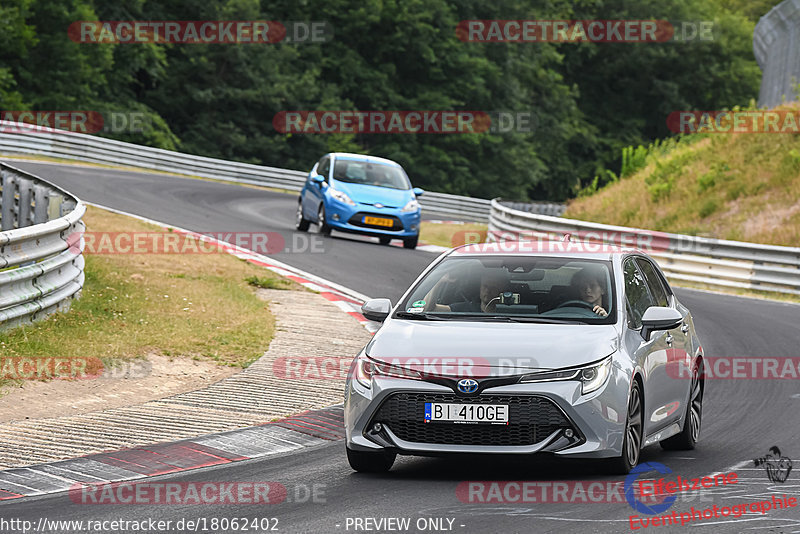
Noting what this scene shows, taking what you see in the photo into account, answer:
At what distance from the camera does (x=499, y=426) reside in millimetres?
7273

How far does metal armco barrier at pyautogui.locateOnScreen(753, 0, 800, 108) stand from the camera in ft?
124

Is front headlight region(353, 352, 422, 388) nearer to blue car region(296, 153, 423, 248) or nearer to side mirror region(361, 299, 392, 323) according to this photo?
side mirror region(361, 299, 392, 323)

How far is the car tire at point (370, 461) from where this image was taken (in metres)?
7.74

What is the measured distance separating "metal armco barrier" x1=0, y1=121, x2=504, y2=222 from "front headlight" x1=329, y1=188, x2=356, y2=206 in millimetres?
17577

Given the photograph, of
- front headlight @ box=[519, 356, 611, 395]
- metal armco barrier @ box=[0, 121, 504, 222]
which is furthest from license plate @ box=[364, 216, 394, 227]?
metal armco barrier @ box=[0, 121, 504, 222]

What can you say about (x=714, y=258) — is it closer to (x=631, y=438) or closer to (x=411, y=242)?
(x=411, y=242)

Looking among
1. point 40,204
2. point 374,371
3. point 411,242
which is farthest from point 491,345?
point 411,242

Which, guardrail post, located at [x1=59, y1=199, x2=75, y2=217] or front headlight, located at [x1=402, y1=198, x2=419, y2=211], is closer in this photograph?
guardrail post, located at [x1=59, y1=199, x2=75, y2=217]

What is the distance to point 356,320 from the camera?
1522 centimetres

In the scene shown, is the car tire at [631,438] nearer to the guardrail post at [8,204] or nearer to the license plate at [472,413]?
the license plate at [472,413]

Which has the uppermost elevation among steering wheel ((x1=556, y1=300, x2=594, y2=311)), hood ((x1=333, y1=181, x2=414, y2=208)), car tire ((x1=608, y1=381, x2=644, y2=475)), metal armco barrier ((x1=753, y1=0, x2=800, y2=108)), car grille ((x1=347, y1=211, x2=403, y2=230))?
metal armco barrier ((x1=753, y1=0, x2=800, y2=108))

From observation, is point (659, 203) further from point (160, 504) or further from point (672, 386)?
point (160, 504)

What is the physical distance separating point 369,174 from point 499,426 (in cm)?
1888

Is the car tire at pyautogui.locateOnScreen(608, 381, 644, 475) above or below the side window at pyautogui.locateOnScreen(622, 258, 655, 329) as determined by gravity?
below
